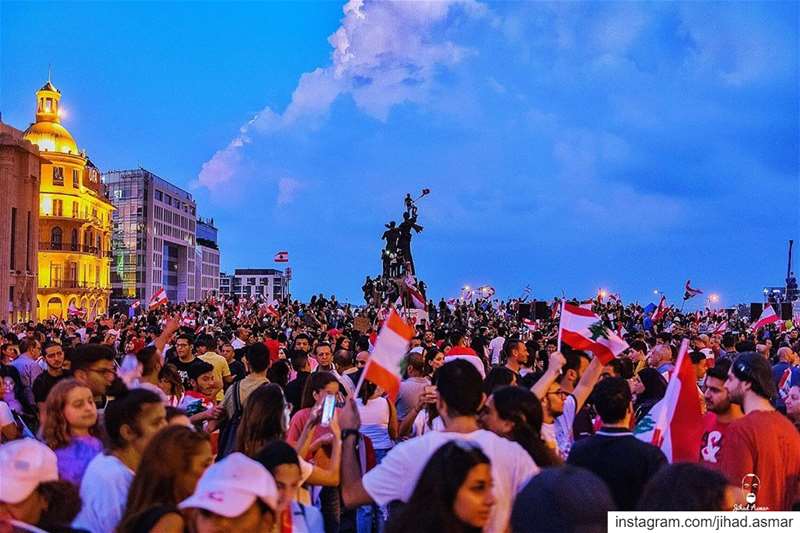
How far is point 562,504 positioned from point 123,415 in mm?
2622

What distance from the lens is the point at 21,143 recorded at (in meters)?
54.3

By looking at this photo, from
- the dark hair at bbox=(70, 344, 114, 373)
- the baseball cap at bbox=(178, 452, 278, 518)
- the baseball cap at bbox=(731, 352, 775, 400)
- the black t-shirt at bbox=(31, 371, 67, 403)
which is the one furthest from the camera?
the black t-shirt at bbox=(31, 371, 67, 403)

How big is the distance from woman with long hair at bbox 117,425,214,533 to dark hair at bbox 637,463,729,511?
2047mm

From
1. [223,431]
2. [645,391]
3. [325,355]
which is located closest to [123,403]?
[223,431]

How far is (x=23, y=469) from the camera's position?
370 cm

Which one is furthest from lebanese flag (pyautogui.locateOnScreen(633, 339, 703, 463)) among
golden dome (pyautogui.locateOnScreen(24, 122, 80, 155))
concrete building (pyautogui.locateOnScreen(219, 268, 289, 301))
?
concrete building (pyautogui.locateOnScreen(219, 268, 289, 301))

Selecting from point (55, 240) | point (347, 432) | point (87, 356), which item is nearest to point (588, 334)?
point (347, 432)

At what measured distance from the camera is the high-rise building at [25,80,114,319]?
70688mm

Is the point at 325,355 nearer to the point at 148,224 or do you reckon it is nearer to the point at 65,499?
the point at 65,499

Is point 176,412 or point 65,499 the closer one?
point 65,499

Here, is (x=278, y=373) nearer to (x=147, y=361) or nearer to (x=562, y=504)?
(x=147, y=361)

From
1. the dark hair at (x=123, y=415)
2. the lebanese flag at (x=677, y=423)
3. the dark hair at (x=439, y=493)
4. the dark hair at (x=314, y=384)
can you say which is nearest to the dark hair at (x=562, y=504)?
the dark hair at (x=439, y=493)

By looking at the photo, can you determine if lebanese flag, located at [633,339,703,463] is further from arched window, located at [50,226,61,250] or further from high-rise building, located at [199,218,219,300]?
high-rise building, located at [199,218,219,300]

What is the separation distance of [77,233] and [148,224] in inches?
1294
